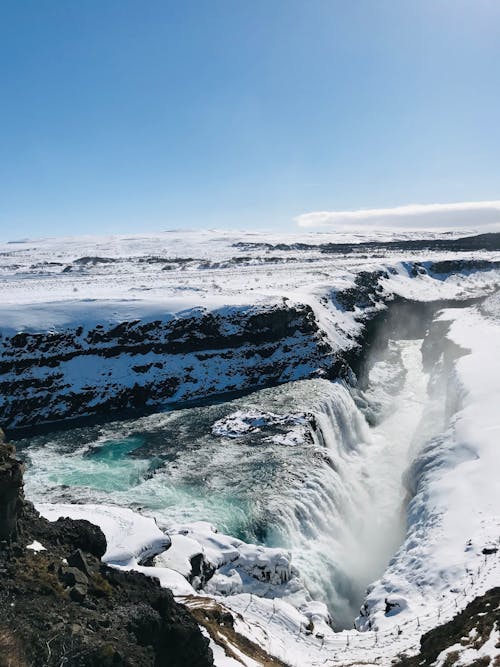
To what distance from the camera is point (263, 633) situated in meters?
15.7

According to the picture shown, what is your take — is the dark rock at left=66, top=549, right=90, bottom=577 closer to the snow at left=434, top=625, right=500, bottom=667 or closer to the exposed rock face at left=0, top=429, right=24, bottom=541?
the exposed rock face at left=0, top=429, right=24, bottom=541

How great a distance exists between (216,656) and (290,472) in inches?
707

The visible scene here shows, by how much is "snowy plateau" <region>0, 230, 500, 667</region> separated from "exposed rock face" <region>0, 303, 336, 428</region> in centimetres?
17

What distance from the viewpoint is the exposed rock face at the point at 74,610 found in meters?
8.20

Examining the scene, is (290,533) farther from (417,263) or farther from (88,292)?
(417,263)

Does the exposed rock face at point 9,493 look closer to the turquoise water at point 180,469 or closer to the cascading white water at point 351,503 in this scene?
the turquoise water at point 180,469

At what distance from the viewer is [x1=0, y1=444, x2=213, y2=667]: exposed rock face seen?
26.9ft

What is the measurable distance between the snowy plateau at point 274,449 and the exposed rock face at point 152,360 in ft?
0.57

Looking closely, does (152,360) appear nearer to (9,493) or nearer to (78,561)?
(78,561)

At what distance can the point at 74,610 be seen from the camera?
924cm

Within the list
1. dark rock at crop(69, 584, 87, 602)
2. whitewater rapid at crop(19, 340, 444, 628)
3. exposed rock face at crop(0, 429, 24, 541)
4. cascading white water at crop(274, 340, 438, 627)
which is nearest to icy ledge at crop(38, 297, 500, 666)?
cascading white water at crop(274, 340, 438, 627)

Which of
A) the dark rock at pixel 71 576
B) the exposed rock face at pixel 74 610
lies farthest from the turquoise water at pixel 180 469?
the dark rock at pixel 71 576

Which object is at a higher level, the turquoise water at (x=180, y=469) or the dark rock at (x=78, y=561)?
the dark rock at (x=78, y=561)

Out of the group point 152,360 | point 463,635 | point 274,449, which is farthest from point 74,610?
point 152,360
